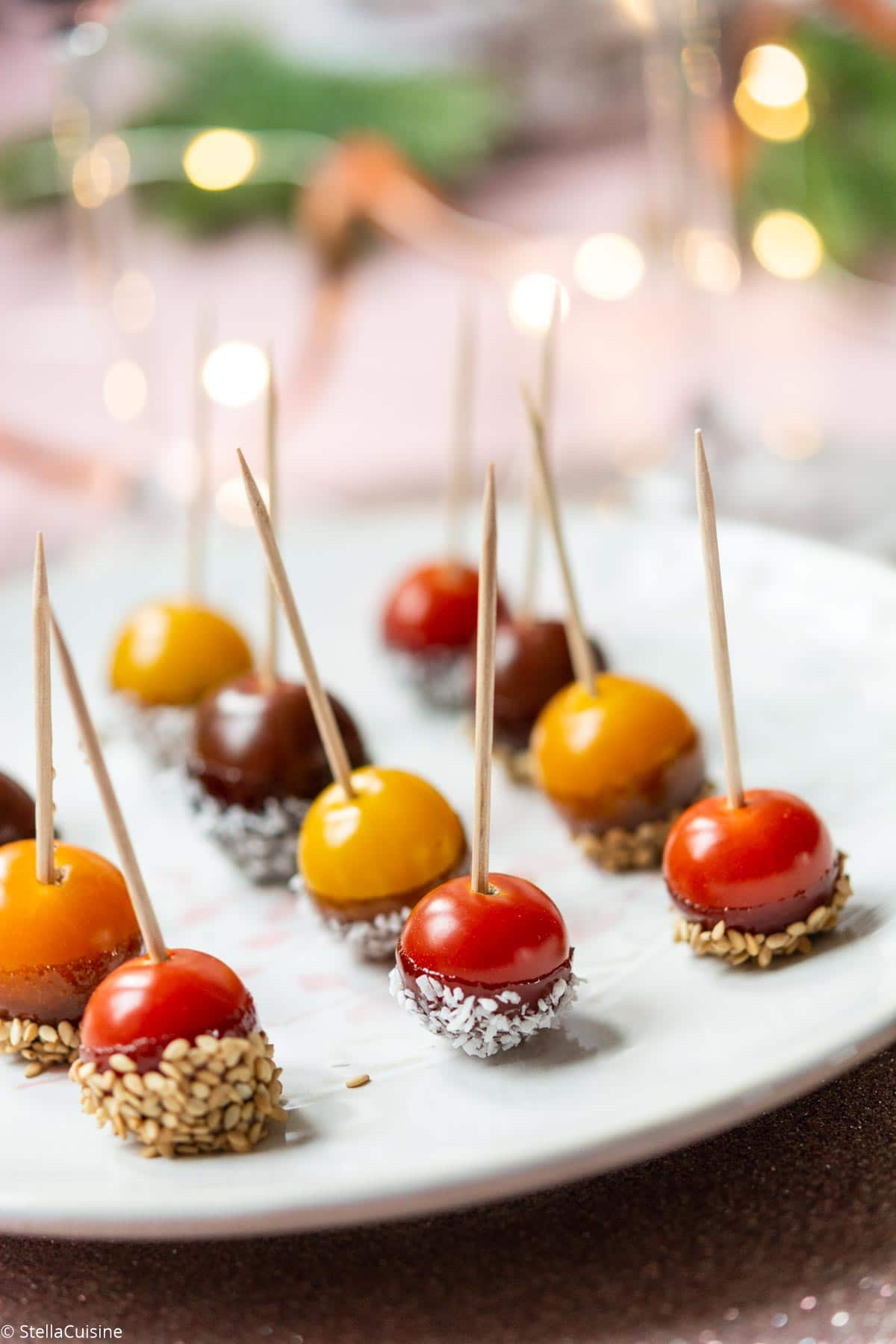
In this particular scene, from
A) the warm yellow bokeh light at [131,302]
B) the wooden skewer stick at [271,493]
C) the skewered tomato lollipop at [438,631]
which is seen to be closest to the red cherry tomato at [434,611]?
the skewered tomato lollipop at [438,631]

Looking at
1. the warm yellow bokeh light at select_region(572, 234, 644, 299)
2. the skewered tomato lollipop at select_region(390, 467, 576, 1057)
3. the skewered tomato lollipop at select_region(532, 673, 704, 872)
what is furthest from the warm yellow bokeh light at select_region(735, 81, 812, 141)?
the skewered tomato lollipop at select_region(390, 467, 576, 1057)

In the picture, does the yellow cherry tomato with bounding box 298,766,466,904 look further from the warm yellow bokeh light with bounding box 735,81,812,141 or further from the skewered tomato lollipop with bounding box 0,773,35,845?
the warm yellow bokeh light with bounding box 735,81,812,141

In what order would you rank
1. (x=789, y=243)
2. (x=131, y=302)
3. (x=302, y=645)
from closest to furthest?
(x=302, y=645)
(x=131, y=302)
(x=789, y=243)

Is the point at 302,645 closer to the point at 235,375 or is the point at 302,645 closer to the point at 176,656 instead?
the point at 176,656

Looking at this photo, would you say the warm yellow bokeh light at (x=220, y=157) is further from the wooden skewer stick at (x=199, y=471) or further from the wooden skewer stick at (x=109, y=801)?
the wooden skewer stick at (x=109, y=801)

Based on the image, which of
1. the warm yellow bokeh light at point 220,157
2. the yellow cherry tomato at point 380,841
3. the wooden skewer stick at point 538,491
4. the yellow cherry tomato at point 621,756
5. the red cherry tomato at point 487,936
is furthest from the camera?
the warm yellow bokeh light at point 220,157

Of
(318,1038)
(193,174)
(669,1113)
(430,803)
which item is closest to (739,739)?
(430,803)

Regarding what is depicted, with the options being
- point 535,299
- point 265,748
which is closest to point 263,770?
point 265,748
